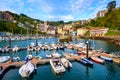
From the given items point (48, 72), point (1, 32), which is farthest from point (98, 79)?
point (1, 32)

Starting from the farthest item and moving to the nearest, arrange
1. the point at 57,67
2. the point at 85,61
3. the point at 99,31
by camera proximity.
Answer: the point at 99,31 → the point at 85,61 → the point at 57,67

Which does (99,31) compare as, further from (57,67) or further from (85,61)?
(57,67)

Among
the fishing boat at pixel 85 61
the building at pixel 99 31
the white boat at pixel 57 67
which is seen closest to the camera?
the white boat at pixel 57 67

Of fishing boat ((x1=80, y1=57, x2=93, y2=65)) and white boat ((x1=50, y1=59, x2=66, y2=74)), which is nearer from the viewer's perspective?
white boat ((x1=50, y1=59, x2=66, y2=74))

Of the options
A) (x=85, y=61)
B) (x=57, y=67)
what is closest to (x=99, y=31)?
(x=85, y=61)

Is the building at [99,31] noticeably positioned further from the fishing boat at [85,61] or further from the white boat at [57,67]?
the white boat at [57,67]

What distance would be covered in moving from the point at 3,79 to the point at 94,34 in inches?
6007

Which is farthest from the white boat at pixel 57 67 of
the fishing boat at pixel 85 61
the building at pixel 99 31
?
the building at pixel 99 31

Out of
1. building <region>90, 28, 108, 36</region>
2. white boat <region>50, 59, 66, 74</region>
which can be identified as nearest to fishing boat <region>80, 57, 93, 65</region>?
white boat <region>50, 59, 66, 74</region>

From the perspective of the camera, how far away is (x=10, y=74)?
42281mm

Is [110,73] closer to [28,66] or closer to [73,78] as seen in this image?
[73,78]

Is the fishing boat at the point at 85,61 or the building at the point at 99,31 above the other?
→ the building at the point at 99,31

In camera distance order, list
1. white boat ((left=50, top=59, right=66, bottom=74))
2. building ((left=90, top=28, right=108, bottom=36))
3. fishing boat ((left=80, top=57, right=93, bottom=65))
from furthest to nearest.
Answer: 1. building ((left=90, top=28, right=108, bottom=36))
2. fishing boat ((left=80, top=57, right=93, bottom=65))
3. white boat ((left=50, top=59, right=66, bottom=74))

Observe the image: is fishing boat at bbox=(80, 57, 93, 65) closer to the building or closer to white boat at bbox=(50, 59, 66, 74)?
white boat at bbox=(50, 59, 66, 74)
